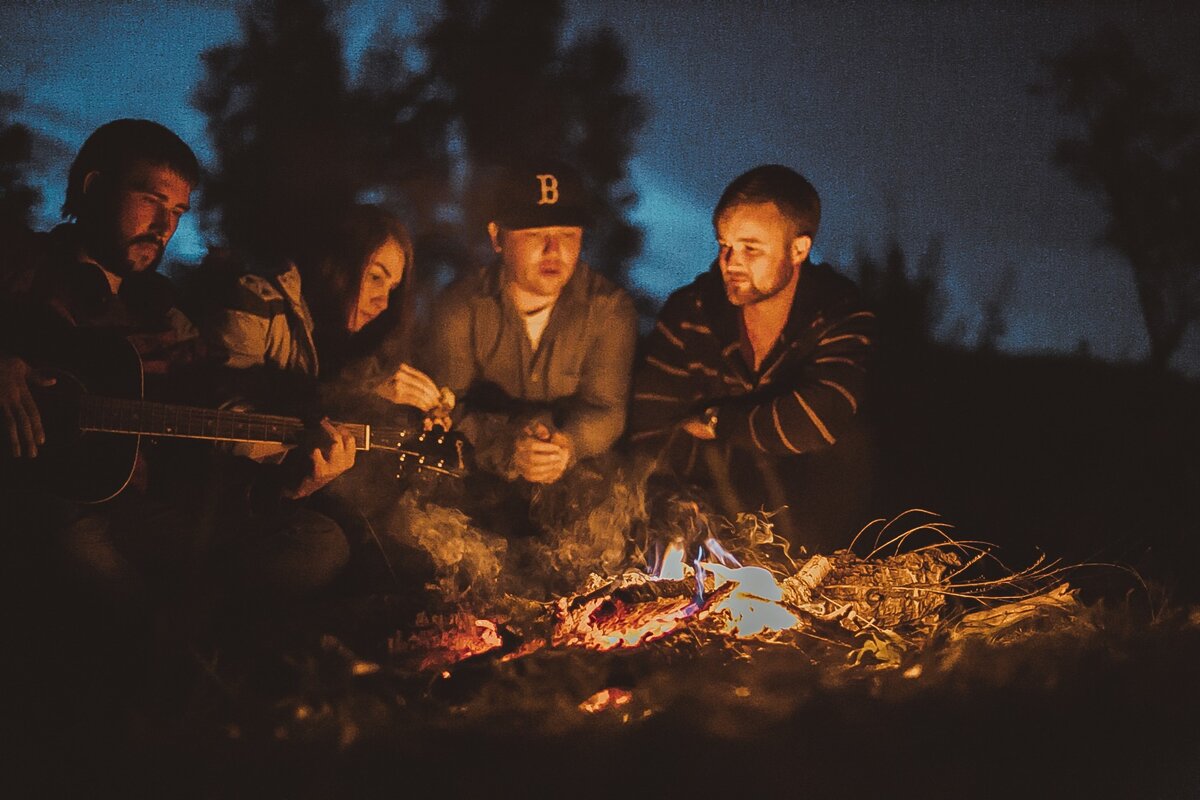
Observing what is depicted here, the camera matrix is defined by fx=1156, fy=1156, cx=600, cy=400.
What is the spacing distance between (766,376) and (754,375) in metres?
0.08

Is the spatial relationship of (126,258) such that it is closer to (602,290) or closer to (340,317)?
(340,317)

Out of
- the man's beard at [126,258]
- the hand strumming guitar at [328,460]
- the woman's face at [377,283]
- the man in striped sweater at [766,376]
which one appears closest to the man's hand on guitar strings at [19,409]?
the man's beard at [126,258]

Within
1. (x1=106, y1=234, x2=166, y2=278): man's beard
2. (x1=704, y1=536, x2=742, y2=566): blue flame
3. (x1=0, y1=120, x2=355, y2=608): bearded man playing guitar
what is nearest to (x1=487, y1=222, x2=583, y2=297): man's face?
(x1=0, y1=120, x2=355, y2=608): bearded man playing guitar

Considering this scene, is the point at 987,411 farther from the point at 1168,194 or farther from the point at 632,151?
the point at 632,151

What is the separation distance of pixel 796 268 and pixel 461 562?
2.83m

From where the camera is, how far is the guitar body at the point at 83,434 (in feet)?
19.5

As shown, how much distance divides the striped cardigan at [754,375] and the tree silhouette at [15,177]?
372 centimetres

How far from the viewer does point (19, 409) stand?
232 inches

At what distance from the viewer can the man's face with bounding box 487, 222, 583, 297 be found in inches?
285

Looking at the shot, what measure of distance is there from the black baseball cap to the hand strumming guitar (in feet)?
5.50

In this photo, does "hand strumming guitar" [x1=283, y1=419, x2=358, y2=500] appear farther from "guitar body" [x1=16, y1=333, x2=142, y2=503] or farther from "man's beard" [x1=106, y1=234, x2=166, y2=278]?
"man's beard" [x1=106, y1=234, x2=166, y2=278]

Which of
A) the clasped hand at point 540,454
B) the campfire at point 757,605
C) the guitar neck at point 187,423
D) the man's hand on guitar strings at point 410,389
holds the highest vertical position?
the man's hand on guitar strings at point 410,389

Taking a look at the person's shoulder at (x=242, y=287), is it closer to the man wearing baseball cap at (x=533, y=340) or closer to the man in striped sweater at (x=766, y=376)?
the man wearing baseball cap at (x=533, y=340)

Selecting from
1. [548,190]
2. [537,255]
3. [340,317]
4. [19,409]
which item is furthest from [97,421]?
[548,190]
